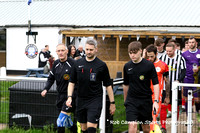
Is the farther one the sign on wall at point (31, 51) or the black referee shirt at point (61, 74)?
the sign on wall at point (31, 51)

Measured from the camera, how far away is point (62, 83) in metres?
8.32

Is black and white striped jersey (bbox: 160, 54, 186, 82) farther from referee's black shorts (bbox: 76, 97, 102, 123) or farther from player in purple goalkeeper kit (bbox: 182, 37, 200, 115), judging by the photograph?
referee's black shorts (bbox: 76, 97, 102, 123)

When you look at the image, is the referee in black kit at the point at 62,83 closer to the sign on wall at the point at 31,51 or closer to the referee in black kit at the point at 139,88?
the referee in black kit at the point at 139,88

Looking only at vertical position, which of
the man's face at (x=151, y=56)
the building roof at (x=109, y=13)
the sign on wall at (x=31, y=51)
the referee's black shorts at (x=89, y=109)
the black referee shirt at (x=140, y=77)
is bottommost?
the referee's black shorts at (x=89, y=109)

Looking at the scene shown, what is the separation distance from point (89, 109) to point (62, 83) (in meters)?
1.25

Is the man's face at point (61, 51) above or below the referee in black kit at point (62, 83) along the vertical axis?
above

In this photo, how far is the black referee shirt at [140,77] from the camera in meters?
7.29

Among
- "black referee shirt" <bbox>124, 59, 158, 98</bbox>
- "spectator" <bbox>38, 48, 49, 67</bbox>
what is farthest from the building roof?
"black referee shirt" <bbox>124, 59, 158, 98</bbox>

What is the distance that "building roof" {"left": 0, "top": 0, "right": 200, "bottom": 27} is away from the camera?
29.0 m

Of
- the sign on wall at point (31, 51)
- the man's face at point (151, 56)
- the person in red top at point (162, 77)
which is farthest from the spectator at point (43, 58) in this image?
the man's face at point (151, 56)

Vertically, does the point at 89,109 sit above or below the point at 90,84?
below

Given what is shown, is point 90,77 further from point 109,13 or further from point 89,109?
point 109,13

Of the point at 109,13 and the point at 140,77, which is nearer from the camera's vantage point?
the point at 140,77

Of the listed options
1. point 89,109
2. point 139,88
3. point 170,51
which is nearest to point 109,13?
point 170,51
